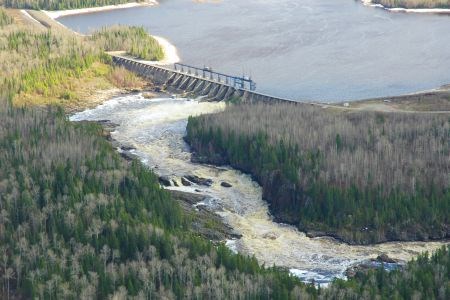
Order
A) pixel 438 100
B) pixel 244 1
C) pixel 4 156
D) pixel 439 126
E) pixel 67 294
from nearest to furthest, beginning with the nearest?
pixel 67 294
pixel 4 156
pixel 439 126
pixel 438 100
pixel 244 1

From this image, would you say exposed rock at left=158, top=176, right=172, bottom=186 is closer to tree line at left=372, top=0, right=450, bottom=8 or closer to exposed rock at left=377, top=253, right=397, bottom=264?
exposed rock at left=377, top=253, right=397, bottom=264

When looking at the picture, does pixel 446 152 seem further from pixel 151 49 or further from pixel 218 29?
pixel 218 29

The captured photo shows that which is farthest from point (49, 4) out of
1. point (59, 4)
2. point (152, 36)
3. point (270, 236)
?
→ point (270, 236)

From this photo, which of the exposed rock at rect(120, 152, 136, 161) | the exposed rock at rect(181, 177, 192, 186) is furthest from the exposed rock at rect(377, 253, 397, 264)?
the exposed rock at rect(120, 152, 136, 161)

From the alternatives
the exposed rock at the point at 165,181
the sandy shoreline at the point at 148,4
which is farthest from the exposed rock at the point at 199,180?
the sandy shoreline at the point at 148,4

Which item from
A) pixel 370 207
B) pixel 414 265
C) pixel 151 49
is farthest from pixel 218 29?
pixel 414 265

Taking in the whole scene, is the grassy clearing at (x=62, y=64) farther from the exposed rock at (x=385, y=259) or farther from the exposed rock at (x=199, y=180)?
the exposed rock at (x=385, y=259)
